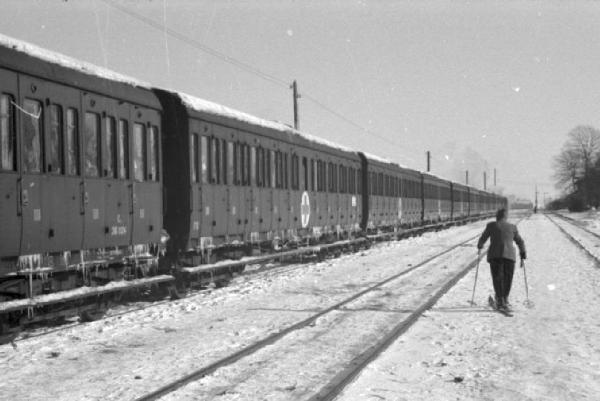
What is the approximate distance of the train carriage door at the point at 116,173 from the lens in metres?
10.7

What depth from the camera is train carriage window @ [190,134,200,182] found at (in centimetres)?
1325

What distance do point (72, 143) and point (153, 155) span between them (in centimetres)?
259

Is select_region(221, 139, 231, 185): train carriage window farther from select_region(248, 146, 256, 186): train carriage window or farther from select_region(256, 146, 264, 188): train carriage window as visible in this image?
select_region(256, 146, 264, 188): train carriage window

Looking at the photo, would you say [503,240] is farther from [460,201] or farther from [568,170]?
[568,170]

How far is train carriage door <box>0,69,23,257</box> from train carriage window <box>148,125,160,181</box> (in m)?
3.68

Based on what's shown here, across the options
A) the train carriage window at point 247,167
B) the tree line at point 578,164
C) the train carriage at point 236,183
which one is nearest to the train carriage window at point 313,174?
the train carriage at point 236,183

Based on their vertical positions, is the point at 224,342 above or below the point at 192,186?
below

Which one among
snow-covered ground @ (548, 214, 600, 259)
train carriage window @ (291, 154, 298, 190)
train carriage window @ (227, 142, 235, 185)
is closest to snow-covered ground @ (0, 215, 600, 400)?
train carriage window @ (227, 142, 235, 185)

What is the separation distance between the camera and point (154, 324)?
399 inches

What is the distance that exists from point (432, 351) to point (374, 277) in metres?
8.85

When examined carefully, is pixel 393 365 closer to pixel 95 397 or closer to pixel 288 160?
pixel 95 397

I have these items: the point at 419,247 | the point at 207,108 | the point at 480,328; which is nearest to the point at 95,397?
the point at 480,328

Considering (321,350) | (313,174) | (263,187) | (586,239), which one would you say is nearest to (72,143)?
(321,350)

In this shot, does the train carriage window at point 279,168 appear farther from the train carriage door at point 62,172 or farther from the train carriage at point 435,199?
the train carriage at point 435,199
